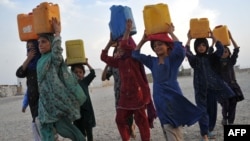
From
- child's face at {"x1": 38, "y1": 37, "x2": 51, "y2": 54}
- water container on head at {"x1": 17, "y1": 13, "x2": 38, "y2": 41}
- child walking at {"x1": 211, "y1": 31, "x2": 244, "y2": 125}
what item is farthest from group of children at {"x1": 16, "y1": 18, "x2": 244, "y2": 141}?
child walking at {"x1": 211, "y1": 31, "x2": 244, "y2": 125}

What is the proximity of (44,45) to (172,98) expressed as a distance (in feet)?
6.15

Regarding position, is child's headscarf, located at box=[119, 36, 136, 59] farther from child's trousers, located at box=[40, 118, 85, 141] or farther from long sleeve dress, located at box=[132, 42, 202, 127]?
child's trousers, located at box=[40, 118, 85, 141]

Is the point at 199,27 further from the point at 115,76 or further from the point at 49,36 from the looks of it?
the point at 49,36

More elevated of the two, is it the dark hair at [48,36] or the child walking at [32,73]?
the dark hair at [48,36]

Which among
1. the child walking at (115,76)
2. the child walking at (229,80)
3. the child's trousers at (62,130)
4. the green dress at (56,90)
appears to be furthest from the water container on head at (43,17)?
the child walking at (229,80)

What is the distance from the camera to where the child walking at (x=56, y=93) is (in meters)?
4.84

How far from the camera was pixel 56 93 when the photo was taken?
4.85 m

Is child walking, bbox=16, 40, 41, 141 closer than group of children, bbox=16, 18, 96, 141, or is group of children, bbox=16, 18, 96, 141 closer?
group of children, bbox=16, 18, 96, 141

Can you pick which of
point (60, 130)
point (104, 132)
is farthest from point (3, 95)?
point (60, 130)

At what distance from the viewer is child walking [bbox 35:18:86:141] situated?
4.84 m

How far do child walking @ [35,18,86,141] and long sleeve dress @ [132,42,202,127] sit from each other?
110 cm

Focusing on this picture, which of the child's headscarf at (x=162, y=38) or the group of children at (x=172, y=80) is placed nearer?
the group of children at (x=172, y=80)

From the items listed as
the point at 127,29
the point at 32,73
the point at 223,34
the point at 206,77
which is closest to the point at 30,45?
the point at 32,73

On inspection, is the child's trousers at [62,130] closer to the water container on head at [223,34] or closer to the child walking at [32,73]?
the child walking at [32,73]
